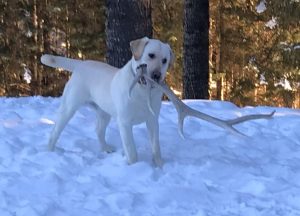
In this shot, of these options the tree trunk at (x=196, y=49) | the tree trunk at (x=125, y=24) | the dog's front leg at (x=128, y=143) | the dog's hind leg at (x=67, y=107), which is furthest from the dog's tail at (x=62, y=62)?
the tree trunk at (x=196, y=49)

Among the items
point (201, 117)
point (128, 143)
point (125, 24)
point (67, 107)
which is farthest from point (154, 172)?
point (125, 24)

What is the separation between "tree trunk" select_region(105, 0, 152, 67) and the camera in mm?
8109

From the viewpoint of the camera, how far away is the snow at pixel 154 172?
421 cm

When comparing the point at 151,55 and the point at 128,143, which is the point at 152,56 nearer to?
the point at 151,55

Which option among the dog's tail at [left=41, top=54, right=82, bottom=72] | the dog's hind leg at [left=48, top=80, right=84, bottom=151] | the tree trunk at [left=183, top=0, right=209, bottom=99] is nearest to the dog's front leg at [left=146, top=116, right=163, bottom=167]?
the dog's hind leg at [left=48, top=80, right=84, bottom=151]

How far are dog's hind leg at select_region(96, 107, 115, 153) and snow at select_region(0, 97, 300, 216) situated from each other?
0.09 m

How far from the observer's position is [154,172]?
496cm

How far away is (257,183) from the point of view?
469 cm

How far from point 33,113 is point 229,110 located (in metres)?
2.53

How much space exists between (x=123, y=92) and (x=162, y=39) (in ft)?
37.8

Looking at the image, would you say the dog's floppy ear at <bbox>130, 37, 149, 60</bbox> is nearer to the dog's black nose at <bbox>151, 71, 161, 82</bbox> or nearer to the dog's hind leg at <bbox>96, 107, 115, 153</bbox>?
the dog's black nose at <bbox>151, 71, 161, 82</bbox>

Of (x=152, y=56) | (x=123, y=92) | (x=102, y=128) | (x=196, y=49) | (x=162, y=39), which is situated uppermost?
(x=152, y=56)

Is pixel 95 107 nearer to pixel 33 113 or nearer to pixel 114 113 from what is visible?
pixel 114 113

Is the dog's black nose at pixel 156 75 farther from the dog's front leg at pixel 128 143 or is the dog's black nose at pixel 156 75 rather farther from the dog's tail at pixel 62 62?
the dog's tail at pixel 62 62
